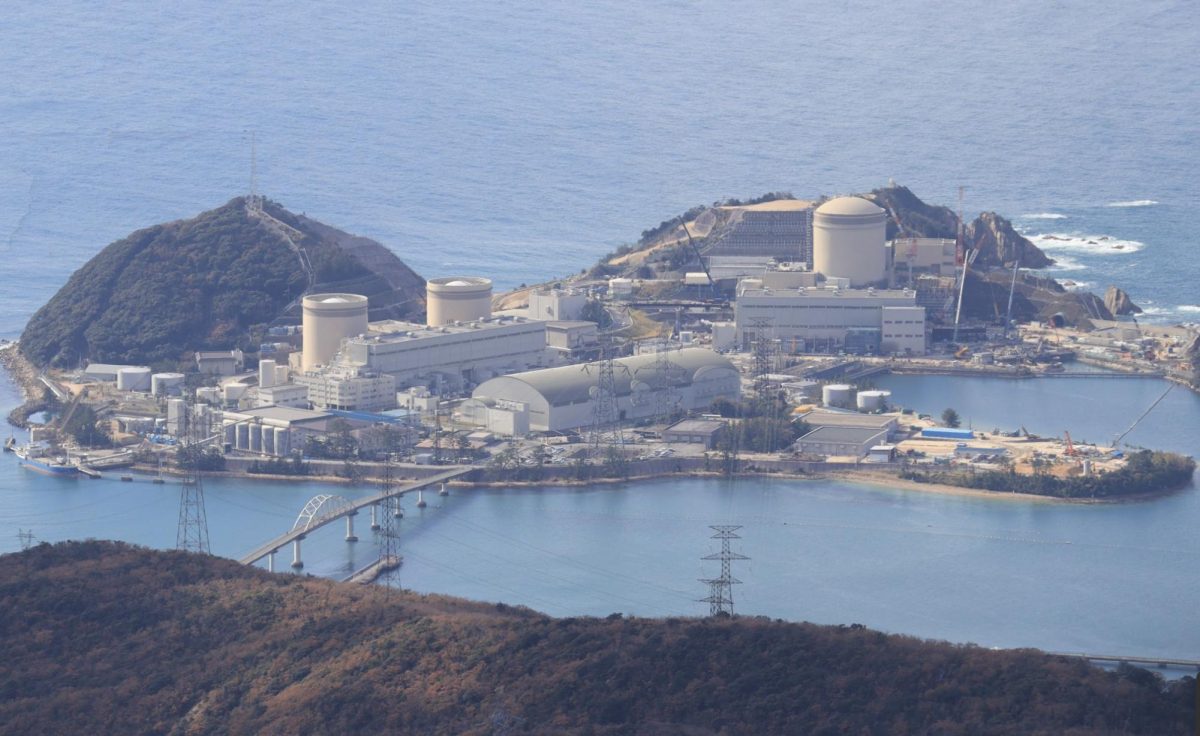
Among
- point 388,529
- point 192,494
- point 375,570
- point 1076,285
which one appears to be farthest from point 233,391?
point 1076,285

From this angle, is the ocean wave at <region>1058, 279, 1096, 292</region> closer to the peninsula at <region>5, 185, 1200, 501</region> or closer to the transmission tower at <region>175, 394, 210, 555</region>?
the peninsula at <region>5, 185, 1200, 501</region>

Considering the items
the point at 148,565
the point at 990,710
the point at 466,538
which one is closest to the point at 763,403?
the point at 466,538

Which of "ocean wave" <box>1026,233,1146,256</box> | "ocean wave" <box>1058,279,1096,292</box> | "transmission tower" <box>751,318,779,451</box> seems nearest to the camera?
"transmission tower" <box>751,318,779,451</box>

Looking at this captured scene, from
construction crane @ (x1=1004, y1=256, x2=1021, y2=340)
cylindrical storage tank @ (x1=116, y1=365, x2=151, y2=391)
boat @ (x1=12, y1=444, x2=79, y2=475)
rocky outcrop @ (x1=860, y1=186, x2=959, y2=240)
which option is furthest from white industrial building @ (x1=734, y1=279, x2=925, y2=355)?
boat @ (x1=12, y1=444, x2=79, y2=475)

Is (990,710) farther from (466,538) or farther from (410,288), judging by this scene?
(410,288)

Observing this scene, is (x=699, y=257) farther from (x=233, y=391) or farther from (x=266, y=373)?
(x=233, y=391)

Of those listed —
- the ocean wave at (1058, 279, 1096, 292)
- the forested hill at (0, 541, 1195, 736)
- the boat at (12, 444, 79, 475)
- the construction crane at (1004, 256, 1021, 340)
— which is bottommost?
the forested hill at (0, 541, 1195, 736)
